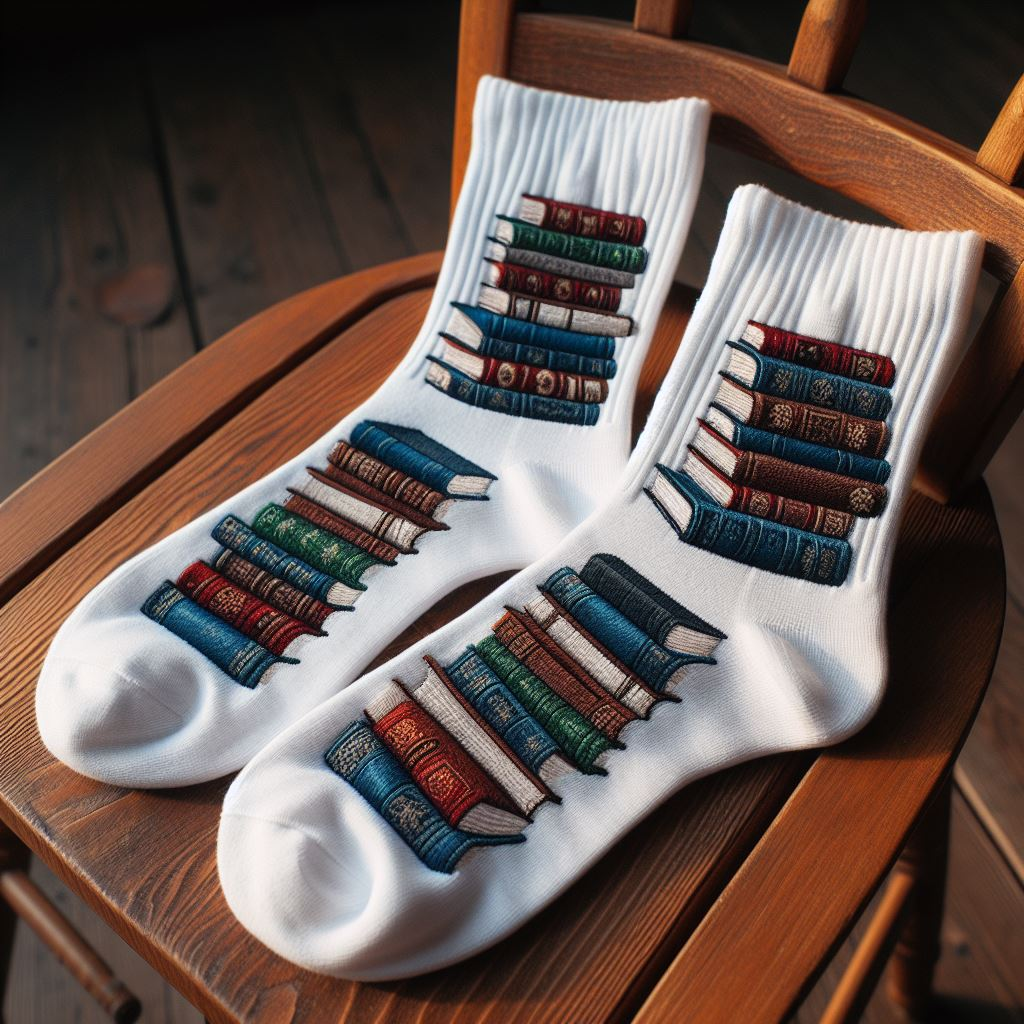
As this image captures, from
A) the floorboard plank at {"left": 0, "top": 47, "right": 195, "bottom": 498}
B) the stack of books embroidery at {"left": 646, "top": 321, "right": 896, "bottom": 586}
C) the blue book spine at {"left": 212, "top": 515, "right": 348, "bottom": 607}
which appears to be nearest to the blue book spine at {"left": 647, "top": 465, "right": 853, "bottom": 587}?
the stack of books embroidery at {"left": 646, "top": 321, "right": 896, "bottom": 586}

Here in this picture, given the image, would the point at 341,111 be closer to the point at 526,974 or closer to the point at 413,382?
the point at 413,382

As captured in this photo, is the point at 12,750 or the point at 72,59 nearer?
the point at 12,750

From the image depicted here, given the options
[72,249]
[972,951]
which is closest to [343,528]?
[972,951]

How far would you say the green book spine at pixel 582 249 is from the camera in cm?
75

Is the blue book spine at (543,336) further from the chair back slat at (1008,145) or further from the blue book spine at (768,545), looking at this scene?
the chair back slat at (1008,145)

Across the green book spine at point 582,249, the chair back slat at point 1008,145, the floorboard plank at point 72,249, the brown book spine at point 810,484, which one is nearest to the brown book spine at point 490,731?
the brown book spine at point 810,484

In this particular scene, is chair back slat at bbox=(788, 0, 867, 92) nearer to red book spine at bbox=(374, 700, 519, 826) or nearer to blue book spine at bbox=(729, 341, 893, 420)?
blue book spine at bbox=(729, 341, 893, 420)

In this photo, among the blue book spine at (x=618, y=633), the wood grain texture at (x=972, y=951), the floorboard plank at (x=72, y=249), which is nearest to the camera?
the blue book spine at (x=618, y=633)

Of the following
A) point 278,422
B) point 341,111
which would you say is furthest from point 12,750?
point 341,111

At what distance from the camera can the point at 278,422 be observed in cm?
73

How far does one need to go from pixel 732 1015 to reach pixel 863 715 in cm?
18

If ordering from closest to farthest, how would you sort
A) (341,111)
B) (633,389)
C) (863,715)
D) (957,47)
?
(863,715) < (633,389) < (341,111) < (957,47)

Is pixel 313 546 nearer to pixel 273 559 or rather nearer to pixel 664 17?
pixel 273 559

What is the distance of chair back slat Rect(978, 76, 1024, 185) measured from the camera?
0.60m
